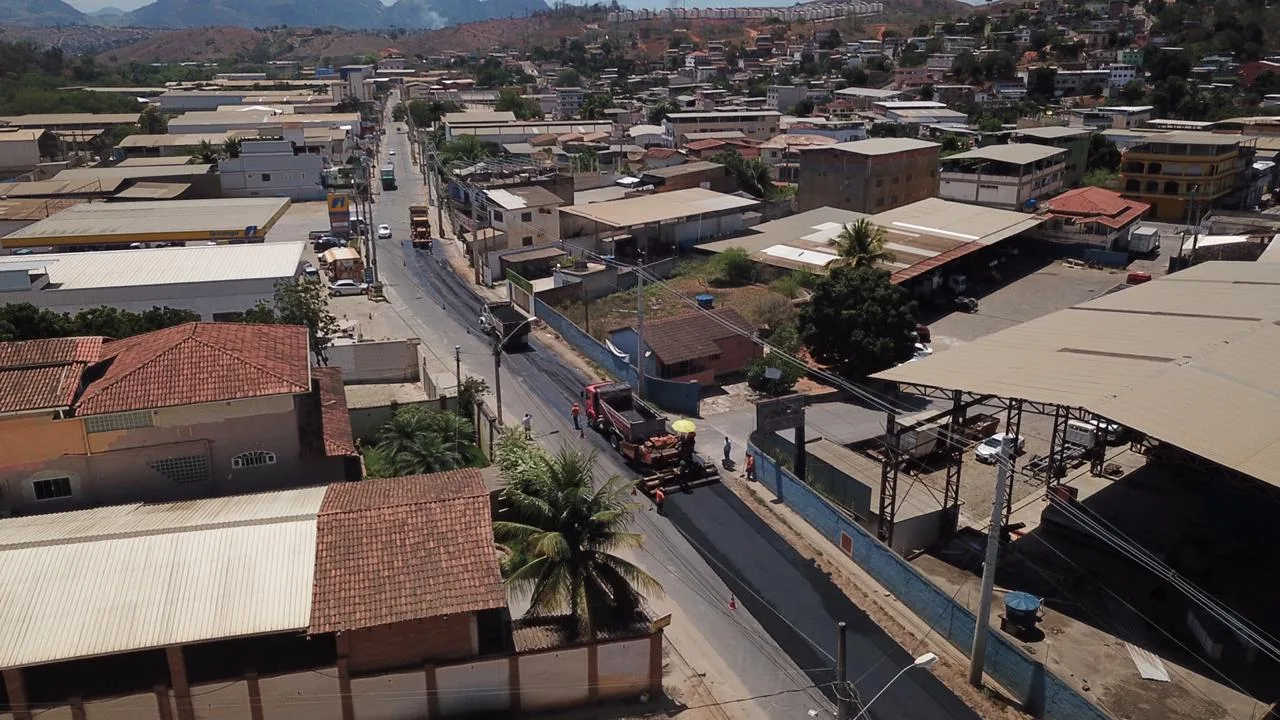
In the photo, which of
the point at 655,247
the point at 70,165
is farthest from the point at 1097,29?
the point at 70,165

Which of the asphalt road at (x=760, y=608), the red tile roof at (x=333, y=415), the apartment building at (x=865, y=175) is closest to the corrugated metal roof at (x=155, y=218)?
the red tile roof at (x=333, y=415)

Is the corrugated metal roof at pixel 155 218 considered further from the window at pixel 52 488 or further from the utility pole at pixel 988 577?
the utility pole at pixel 988 577

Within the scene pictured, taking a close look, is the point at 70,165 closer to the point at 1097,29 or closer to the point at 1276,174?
the point at 1276,174

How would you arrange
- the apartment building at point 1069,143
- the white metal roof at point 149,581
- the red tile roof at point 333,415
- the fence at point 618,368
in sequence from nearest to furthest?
the white metal roof at point 149,581 → the red tile roof at point 333,415 → the fence at point 618,368 → the apartment building at point 1069,143

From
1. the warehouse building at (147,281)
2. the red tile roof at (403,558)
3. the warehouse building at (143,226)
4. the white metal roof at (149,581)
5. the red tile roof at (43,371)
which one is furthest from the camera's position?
the warehouse building at (143,226)

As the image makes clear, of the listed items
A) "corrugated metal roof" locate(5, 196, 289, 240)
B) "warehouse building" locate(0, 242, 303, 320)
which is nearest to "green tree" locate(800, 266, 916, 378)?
"warehouse building" locate(0, 242, 303, 320)

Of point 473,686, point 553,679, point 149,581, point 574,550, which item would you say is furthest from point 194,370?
point 553,679
